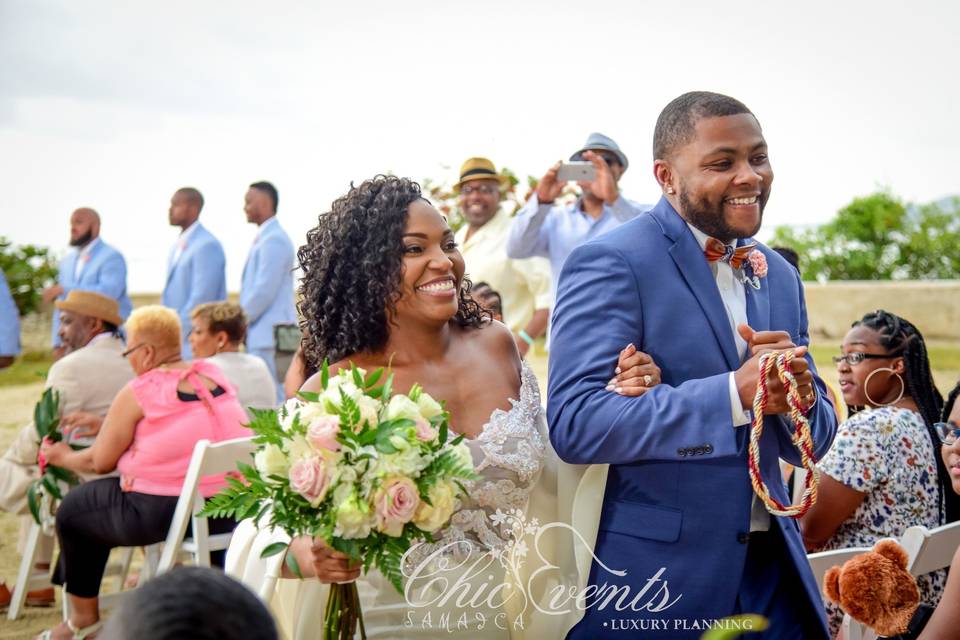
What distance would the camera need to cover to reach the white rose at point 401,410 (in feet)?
7.88

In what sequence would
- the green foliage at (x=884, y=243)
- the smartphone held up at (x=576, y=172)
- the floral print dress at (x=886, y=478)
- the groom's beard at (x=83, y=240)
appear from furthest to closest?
the green foliage at (x=884, y=243) → the groom's beard at (x=83, y=240) → the smartphone held up at (x=576, y=172) → the floral print dress at (x=886, y=478)

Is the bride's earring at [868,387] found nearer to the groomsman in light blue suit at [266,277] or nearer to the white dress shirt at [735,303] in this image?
the white dress shirt at [735,303]

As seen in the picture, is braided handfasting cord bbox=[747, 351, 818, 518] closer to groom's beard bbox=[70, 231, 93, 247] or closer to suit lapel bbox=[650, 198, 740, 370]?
suit lapel bbox=[650, 198, 740, 370]

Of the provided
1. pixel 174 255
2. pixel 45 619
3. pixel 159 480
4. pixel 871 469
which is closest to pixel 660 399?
pixel 871 469

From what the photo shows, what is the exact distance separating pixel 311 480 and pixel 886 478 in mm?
2379

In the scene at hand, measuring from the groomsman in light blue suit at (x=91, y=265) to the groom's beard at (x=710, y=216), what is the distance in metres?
7.34

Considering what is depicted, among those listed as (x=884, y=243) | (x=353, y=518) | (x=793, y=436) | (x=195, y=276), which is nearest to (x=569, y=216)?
(x=195, y=276)

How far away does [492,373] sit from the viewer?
322 centimetres

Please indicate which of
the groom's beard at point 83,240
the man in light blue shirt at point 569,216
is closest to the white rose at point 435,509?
the man in light blue shirt at point 569,216

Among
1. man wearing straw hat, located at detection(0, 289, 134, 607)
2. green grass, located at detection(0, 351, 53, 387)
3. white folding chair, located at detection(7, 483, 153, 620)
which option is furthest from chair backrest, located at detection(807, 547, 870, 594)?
green grass, located at detection(0, 351, 53, 387)

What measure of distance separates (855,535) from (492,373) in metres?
1.62

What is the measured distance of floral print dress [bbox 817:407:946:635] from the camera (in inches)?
148

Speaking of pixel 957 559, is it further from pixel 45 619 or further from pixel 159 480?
pixel 45 619

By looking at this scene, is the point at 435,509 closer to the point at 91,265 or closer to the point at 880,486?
the point at 880,486
